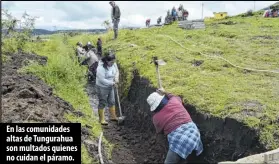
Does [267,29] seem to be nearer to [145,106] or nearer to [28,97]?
[145,106]

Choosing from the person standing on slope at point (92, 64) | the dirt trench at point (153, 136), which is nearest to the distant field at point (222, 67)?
the dirt trench at point (153, 136)

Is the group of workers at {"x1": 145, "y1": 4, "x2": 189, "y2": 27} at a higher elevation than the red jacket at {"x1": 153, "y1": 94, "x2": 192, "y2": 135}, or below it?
higher

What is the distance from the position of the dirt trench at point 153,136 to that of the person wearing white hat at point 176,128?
0.33 m

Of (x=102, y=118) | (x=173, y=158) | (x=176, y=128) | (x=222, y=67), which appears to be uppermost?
(x=222, y=67)

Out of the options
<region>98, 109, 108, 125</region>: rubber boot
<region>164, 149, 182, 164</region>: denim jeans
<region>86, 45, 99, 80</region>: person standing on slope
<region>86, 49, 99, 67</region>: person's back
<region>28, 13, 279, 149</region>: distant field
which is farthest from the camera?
<region>86, 49, 99, 67</region>: person's back

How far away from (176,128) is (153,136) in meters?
1.98

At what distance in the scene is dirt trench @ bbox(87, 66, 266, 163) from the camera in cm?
720

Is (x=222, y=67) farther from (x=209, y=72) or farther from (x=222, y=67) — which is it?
(x=209, y=72)

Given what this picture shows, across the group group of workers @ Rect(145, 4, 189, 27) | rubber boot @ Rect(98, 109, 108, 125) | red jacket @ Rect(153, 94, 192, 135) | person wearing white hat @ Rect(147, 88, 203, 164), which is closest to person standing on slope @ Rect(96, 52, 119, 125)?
rubber boot @ Rect(98, 109, 108, 125)

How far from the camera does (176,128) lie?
741 cm

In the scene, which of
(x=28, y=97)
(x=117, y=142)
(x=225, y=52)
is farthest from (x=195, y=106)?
(x=225, y=52)

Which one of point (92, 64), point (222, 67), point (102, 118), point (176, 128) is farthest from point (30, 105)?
point (92, 64)

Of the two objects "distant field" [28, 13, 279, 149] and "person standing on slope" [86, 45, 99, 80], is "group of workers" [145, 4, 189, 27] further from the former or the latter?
"person standing on slope" [86, 45, 99, 80]

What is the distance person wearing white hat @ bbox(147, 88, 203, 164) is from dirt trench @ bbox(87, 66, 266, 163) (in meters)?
0.33
